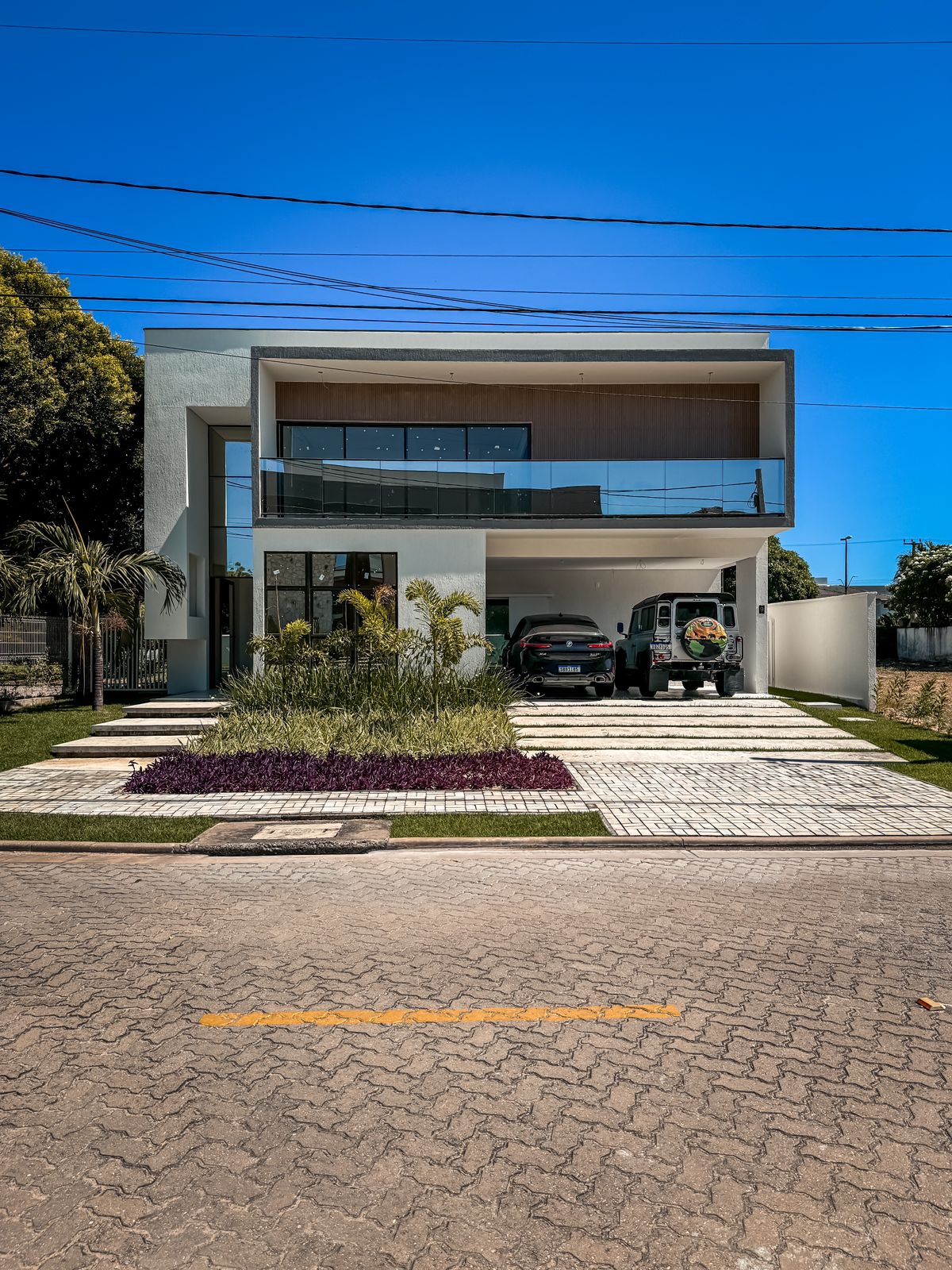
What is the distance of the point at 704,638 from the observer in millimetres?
17734

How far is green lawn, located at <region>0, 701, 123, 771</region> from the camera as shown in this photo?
1316 centimetres

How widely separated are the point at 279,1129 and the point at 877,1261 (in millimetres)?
1949

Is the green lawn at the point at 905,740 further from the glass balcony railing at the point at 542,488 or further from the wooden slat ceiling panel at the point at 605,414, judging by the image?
the wooden slat ceiling panel at the point at 605,414

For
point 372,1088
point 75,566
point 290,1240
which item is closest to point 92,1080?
point 372,1088

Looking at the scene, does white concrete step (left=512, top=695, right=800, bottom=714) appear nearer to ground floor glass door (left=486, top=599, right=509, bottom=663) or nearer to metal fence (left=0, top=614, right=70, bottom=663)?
ground floor glass door (left=486, top=599, right=509, bottom=663)

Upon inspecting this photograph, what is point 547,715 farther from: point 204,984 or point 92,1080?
point 92,1080

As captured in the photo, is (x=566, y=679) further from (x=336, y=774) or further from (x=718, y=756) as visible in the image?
(x=336, y=774)

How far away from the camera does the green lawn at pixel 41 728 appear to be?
13156 millimetres

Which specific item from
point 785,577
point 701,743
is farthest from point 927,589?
point 701,743

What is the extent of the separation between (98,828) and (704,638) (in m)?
12.5

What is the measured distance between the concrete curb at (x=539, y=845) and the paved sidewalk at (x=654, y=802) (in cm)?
18

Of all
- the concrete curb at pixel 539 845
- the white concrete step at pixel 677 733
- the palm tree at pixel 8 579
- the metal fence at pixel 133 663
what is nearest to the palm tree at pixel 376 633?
the white concrete step at pixel 677 733

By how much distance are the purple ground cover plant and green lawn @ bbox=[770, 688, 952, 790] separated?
15.5 feet

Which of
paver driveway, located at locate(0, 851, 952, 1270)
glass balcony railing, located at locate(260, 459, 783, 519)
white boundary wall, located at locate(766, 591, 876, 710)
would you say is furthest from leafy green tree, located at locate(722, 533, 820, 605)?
paver driveway, located at locate(0, 851, 952, 1270)
